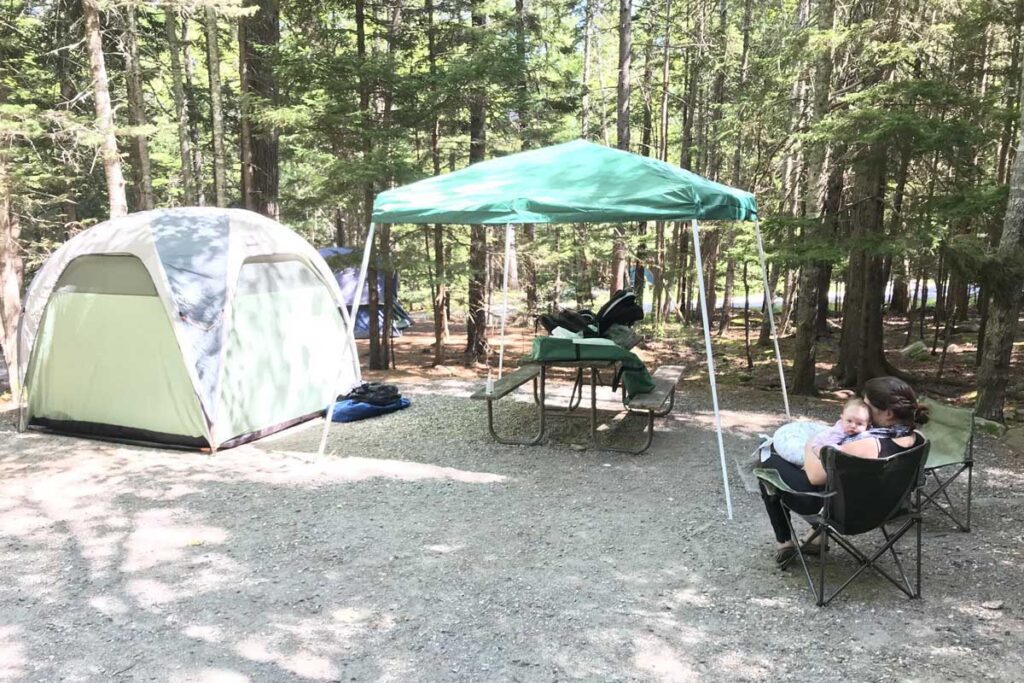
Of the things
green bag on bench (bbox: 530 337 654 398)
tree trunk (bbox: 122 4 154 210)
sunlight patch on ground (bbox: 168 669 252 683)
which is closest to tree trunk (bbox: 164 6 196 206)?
tree trunk (bbox: 122 4 154 210)

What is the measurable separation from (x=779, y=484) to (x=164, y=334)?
16.8 feet

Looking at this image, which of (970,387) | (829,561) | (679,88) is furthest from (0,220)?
(679,88)

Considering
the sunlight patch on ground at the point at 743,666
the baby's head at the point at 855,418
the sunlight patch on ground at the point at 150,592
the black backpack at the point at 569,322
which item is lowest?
the sunlight patch on ground at the point at 150,592

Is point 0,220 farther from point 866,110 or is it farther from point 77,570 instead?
point 866,110

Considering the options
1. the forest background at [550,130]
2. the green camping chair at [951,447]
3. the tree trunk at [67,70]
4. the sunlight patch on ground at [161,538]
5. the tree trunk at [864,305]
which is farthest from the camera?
the tree trunk at [67,70]

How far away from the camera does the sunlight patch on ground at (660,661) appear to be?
8.75 ft

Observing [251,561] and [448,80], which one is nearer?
[251,561]

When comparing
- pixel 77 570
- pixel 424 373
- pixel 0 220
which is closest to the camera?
pixel 77 570

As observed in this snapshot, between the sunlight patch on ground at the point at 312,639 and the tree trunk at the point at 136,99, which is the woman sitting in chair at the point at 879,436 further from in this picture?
the tree trunk at the point at 136,99

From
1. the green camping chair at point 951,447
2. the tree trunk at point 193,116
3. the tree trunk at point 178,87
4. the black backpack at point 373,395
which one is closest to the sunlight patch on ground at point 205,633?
the green camping chair at point 951,447

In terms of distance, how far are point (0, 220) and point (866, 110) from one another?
978 centimetres

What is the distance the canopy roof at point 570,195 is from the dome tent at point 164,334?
149cm

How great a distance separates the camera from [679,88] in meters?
21.4

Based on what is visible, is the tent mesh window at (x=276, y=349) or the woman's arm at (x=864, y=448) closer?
the woman's arm at (x=864, y=448)
